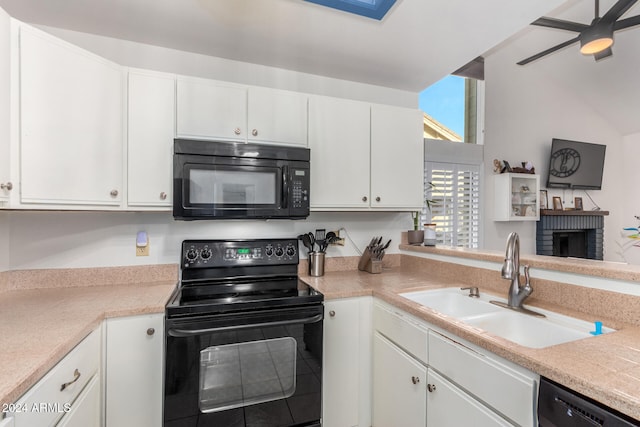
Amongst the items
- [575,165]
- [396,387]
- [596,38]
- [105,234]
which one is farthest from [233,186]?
[575,165]

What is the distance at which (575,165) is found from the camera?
14.9 ft

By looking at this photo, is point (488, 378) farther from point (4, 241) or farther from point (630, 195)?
point (630, 195)

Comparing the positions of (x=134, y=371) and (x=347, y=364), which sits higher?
(x=134, y=371)

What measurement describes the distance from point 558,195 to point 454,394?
15.4 ft

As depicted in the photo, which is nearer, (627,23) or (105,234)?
(105,234)

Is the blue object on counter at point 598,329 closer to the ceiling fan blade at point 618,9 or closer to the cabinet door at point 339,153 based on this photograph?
the cabinet door at point 339,153

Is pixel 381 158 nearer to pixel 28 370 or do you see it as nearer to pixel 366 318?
pixel 366 318

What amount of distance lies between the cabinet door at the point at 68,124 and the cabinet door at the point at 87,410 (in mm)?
818

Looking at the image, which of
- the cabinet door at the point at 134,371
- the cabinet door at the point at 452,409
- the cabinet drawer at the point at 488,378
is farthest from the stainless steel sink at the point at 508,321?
the cabinet door at the point at 134,371

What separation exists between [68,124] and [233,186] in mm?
786

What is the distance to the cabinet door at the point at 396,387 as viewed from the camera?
1381mm

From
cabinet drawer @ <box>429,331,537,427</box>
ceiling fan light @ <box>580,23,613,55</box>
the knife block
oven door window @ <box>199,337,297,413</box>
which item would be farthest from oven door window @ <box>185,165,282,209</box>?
ceiling fan light @ <box>580,23,613,55</box>

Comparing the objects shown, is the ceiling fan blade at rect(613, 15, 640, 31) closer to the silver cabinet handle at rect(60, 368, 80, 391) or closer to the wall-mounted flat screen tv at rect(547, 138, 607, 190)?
the wall-mounted flat screen tv at rect(547, 138, 607, 190)

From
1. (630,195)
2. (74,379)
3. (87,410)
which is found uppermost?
(630,195)
